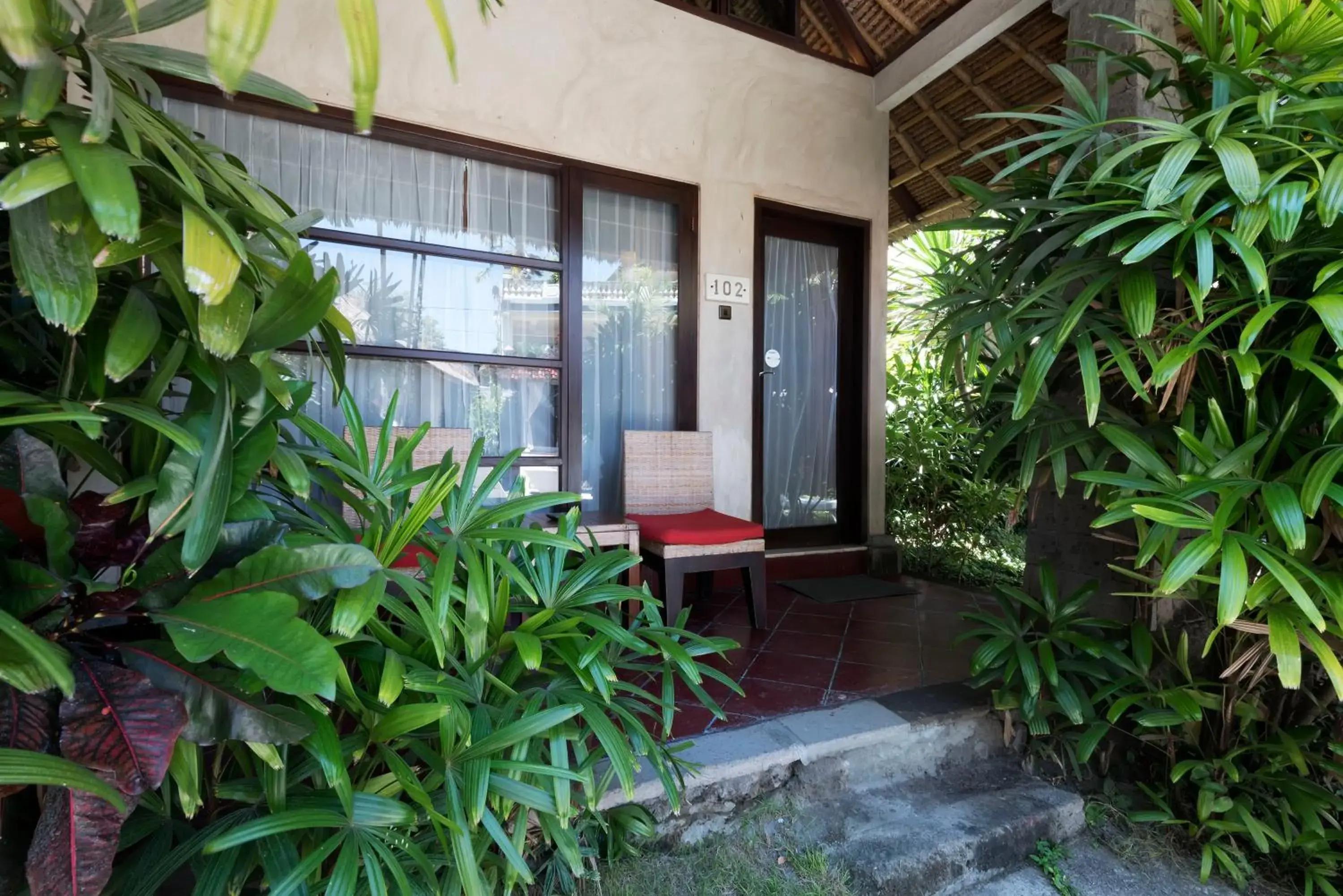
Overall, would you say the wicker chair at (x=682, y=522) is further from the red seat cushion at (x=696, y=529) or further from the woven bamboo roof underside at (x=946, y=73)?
the woven bamboo roof underside at (x=946, y=73)

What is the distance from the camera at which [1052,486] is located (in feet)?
7.20

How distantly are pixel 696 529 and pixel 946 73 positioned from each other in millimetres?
3289

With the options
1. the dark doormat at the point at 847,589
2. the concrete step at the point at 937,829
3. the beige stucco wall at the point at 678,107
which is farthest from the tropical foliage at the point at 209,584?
the dark doormat at the point at 847,589

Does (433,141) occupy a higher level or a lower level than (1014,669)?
higher

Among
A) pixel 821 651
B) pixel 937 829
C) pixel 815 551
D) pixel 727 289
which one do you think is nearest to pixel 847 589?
pixel 815 551

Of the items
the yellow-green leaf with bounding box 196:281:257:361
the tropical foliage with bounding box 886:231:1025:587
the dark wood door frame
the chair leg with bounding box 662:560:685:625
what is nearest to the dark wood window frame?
the dark wood door frame

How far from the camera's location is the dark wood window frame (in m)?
2.89

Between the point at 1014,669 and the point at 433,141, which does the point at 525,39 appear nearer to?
the point at 433,141

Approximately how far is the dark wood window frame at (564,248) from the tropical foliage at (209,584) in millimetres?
1945

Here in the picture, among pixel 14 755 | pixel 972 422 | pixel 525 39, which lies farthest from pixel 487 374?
pixel 14 755

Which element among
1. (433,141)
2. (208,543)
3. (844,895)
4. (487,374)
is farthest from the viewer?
(487,374)

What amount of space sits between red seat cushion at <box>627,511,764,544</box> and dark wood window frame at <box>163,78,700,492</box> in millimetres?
633

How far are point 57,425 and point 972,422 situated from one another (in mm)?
2323

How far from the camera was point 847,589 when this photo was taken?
3604 mm
